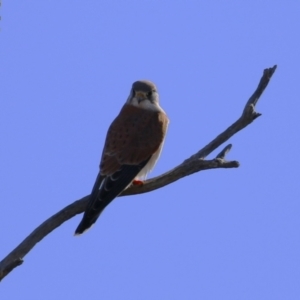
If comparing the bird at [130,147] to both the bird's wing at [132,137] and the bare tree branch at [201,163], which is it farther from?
the bare tree branch at [201,163]

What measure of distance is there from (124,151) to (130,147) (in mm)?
84

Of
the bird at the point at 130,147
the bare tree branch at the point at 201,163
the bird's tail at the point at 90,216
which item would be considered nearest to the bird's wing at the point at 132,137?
the bird at the point at 130,147

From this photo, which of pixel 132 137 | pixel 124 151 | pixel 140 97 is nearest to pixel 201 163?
pixel 124 151

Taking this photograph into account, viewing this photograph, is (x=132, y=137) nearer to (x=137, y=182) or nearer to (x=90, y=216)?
(x=137, y=182)

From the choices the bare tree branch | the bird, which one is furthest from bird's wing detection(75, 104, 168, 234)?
the bare tree branch

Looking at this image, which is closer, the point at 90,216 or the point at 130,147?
the point at 90,216

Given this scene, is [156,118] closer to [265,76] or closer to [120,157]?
[120,157]

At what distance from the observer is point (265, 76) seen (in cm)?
570

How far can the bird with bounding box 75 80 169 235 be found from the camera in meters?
6.12

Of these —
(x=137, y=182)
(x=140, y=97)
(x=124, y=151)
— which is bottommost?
(x=137, y=182)

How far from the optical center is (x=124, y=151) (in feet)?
22.3

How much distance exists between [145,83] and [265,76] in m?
1.90

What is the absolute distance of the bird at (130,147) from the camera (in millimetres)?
6125

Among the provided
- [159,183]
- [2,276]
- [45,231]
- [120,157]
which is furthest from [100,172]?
[2,276]
